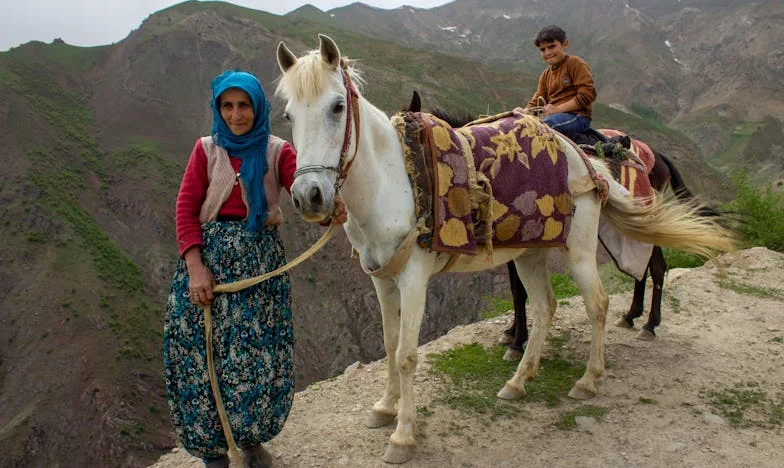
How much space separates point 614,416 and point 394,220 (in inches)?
87.1

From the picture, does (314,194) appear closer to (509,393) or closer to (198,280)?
(198,280)

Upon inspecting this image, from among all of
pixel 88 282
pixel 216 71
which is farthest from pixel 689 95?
pixel 88 282

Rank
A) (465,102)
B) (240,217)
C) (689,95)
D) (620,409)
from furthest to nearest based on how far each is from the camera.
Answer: (689,95)
(465,102)
(620,409)
(240,217)

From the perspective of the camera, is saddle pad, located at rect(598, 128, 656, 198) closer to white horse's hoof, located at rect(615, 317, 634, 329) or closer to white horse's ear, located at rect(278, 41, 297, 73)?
white horse's hoof, located at rect(615, 317, 634, 329)

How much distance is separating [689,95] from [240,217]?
80.2 metres

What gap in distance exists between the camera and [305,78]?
7.86 ft

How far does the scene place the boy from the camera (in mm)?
4434

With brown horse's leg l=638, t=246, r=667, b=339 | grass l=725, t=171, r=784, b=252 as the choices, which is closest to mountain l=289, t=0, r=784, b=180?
grass l=725, t=171, r=784, b=252

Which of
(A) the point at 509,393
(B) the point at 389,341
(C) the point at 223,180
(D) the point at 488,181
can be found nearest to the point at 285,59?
(C) the point at 223,180

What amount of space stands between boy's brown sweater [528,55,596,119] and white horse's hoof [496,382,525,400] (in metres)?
2.32

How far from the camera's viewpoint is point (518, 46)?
10700cm

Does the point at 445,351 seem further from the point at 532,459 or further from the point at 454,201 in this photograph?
the point at 454,201

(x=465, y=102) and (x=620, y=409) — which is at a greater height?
(x=465, y=102)

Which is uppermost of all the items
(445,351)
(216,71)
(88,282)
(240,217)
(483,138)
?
(216,71)
